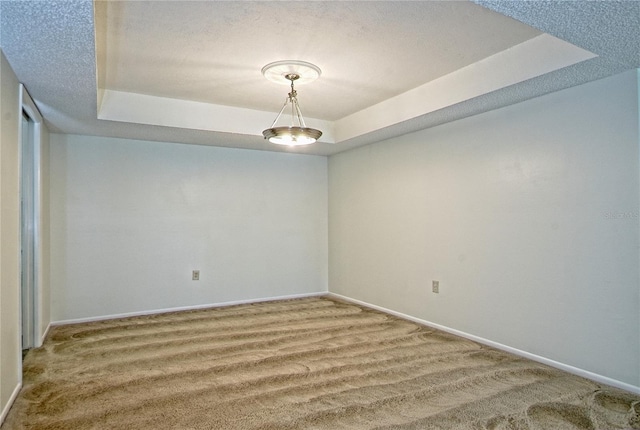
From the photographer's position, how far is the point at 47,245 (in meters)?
4.05

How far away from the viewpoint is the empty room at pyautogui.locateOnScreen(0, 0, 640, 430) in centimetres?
228

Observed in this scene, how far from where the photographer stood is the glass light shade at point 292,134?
304cm

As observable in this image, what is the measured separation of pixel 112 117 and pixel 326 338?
2.81 meters

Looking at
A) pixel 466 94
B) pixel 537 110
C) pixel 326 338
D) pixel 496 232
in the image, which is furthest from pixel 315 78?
pixel 326 338

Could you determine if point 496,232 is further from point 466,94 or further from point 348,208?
point 348,208

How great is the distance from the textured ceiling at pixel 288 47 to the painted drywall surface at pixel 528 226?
28 centimetres

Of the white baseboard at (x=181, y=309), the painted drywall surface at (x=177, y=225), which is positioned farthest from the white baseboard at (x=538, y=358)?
the painted drywall surface at (x=177, y=225)

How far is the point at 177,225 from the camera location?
486 cm

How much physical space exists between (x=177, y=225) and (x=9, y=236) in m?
2.44

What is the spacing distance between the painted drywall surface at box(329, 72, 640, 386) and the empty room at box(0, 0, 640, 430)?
0.02 metres

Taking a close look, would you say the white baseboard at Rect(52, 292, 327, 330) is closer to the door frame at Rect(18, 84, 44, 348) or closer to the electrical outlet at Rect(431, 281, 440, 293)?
the door frame at Rect(18, 84, 44, 348)

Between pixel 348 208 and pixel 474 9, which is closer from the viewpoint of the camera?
pixel 474 9

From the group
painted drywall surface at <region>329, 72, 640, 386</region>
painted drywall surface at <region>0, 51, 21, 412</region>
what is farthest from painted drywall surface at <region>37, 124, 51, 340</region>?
painted drywall surface at <region>329, 72, 640, 386</region>

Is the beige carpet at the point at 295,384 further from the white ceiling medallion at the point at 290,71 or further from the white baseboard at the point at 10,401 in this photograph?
the white ceiling medallion at the point at 290,71
